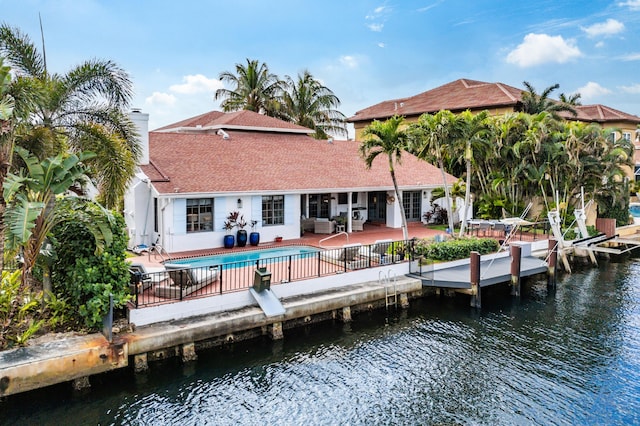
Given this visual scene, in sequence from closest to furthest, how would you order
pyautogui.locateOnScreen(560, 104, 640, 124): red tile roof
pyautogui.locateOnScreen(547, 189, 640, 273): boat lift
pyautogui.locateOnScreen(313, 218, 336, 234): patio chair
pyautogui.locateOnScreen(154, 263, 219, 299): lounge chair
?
pyautogui.locateOnScreen(154, 263, 219, 299): lounge chair → pyautogui.locateOnScreen(547, 189, 640, 273): boat lift → pyautogui.locateOnScreen(313, 218, 336, 234): patio chair → pyautogui.locateOnScreen(560, 104, 640, 124): red tile roof

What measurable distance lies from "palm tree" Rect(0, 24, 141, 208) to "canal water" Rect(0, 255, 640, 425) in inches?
215

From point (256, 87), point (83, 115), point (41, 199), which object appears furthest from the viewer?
point (256, 87)

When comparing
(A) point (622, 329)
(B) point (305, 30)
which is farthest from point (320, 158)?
(A) point (622, 329)

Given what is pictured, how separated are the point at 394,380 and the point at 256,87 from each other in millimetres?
34058

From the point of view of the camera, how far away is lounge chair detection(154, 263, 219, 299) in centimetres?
1239

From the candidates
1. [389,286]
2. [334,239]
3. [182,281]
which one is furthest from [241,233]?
[182,281]

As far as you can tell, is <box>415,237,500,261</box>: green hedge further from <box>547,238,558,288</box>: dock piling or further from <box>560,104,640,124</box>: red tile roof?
<box>560,104,640,124</box>: red tile roof

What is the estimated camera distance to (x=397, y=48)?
4056 cm

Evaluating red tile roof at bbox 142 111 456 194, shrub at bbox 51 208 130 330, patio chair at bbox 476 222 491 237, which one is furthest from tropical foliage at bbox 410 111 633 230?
shrub at bbox 51 208 130 330

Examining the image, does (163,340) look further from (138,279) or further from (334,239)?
(334,239)

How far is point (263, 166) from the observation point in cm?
2297

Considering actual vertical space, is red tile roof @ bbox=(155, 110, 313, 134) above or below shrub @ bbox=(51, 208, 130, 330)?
above

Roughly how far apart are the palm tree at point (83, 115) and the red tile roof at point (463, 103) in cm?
3416

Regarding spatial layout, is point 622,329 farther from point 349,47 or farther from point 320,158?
point 349,47
